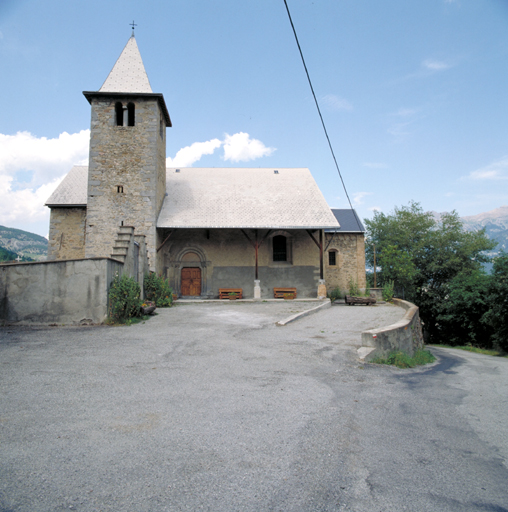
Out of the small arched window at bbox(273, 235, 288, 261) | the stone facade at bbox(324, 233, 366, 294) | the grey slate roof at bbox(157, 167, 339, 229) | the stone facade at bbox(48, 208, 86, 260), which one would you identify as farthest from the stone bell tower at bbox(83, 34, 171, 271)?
the stone facade at bbox(324, 233, 366, 294)

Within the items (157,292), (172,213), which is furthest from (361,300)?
(172,213)

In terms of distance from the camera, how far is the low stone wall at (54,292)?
29.8 ft

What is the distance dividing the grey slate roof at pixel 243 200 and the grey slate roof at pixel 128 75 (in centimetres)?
527

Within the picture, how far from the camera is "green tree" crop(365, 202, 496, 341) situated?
2955cm

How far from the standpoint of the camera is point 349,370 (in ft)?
19.7

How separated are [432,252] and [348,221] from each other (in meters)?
10.9

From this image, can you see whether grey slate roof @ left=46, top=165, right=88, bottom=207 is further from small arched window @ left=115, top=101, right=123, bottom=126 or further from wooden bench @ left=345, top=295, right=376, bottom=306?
wooden bench @ left=345, top=295, right=376, bottom=306

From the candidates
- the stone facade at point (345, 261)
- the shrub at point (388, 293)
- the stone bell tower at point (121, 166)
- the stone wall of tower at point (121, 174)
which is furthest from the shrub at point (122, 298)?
the stone facade at point (345, 261)

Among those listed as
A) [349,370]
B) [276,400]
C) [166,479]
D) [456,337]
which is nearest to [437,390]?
[349,370]

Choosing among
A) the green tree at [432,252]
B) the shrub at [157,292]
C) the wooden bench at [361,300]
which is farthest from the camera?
the green tree at [432,252]

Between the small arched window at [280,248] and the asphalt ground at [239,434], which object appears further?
the small arched window at [280,248]

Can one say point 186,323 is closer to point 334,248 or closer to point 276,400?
point 276,400

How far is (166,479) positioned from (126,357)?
3773mm

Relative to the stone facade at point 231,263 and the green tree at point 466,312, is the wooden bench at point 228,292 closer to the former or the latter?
the stone facade at point 231,263
